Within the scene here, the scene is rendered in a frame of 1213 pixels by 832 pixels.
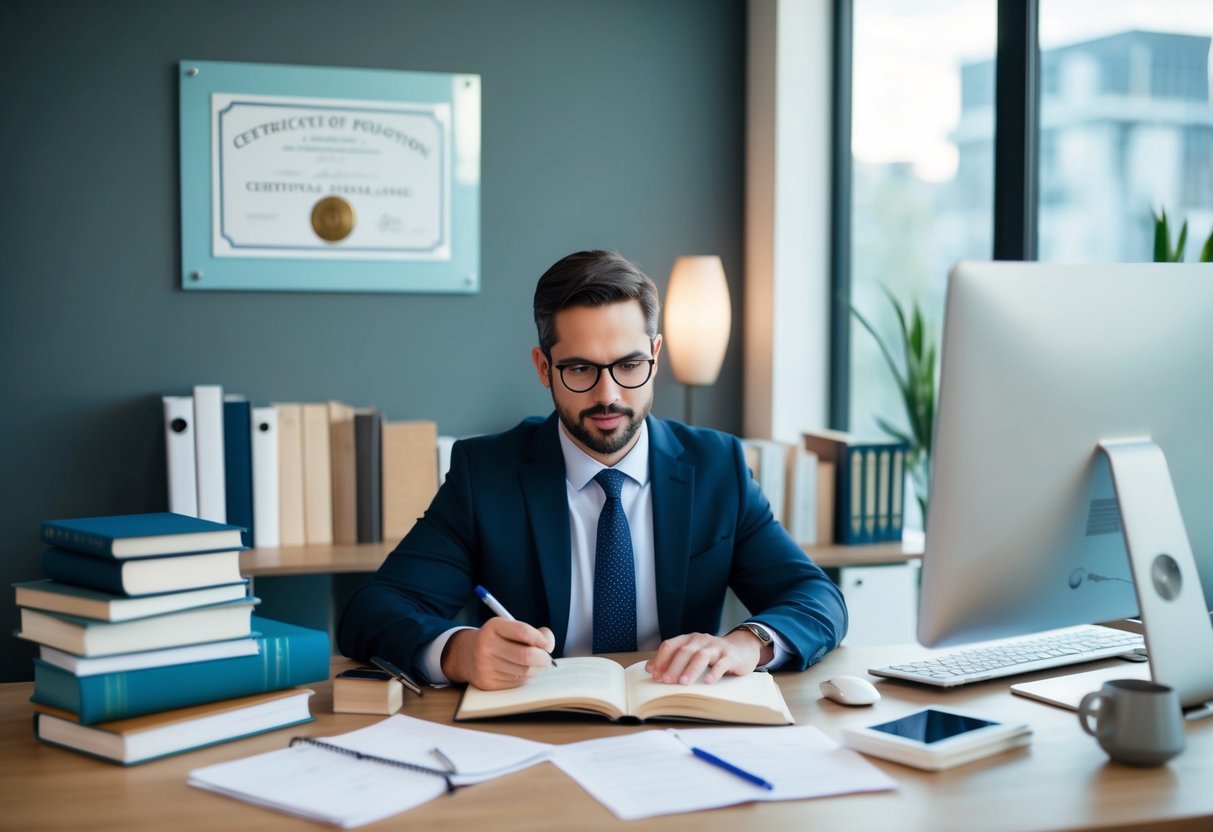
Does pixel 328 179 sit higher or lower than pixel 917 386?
higher

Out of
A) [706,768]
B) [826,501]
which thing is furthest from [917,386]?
[706,768]

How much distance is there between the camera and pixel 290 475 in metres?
2.95

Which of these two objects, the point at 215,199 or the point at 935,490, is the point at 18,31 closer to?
the point at 215,199

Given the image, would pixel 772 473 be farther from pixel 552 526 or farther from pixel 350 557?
pixel 552 526

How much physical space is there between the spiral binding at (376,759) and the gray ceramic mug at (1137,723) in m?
0.68

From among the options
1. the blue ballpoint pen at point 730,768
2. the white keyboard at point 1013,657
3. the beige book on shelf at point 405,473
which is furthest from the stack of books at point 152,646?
the beige book on shelf at point 405,473

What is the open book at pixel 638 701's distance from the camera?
1.35 meters

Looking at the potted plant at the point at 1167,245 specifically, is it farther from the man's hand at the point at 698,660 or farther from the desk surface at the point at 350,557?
the man's hand at the point at 698,660

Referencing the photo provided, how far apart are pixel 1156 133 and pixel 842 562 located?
1.26 metres

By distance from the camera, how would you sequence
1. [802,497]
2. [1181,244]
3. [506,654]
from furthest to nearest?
[802,497] → [1181,244] → [506,654]

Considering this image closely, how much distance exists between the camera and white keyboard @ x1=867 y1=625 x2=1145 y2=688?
5.04 feet

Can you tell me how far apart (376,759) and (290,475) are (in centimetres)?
184

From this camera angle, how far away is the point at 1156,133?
237 centimetres

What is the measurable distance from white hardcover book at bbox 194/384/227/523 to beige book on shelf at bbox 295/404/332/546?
21cm
